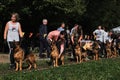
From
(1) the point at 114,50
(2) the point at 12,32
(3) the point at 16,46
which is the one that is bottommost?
(1) the point at 114,50

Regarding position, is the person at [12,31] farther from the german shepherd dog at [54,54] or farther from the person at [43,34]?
the person at [43,34]

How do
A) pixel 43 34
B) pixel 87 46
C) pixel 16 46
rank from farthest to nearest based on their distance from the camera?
pixel 87 46 < pixel 43 34 < pixel 16 46

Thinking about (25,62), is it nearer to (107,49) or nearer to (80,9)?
(107,49)

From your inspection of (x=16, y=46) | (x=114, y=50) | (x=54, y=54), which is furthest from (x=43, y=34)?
(x=16, y=46)

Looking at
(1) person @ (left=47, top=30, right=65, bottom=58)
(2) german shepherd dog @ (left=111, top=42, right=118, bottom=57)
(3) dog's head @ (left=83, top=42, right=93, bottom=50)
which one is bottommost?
(2) german shepherd dog @ (left=111, top=42, right=118, bottom=57)

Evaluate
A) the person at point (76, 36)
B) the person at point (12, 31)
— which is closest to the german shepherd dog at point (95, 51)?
the person at point (76, 36)

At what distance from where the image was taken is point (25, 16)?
32.4m

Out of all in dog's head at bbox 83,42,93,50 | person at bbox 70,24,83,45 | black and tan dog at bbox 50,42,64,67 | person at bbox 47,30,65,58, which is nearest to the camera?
black and tan dog at bbox 50,42,64,67

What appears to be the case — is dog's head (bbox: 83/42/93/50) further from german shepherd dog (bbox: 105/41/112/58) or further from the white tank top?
the white tank top

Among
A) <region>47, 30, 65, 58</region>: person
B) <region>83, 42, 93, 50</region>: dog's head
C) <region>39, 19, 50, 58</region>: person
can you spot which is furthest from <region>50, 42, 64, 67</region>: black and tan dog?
<region>83, 42, 93, 50</region>: dog's head

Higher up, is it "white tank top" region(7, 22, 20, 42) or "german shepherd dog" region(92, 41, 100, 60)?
"white tank top" region(7, 22, 20, 42)

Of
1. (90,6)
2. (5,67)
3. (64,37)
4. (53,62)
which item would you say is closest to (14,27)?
(5,67)

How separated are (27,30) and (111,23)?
540 inches

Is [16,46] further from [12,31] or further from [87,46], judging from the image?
[87,46]
